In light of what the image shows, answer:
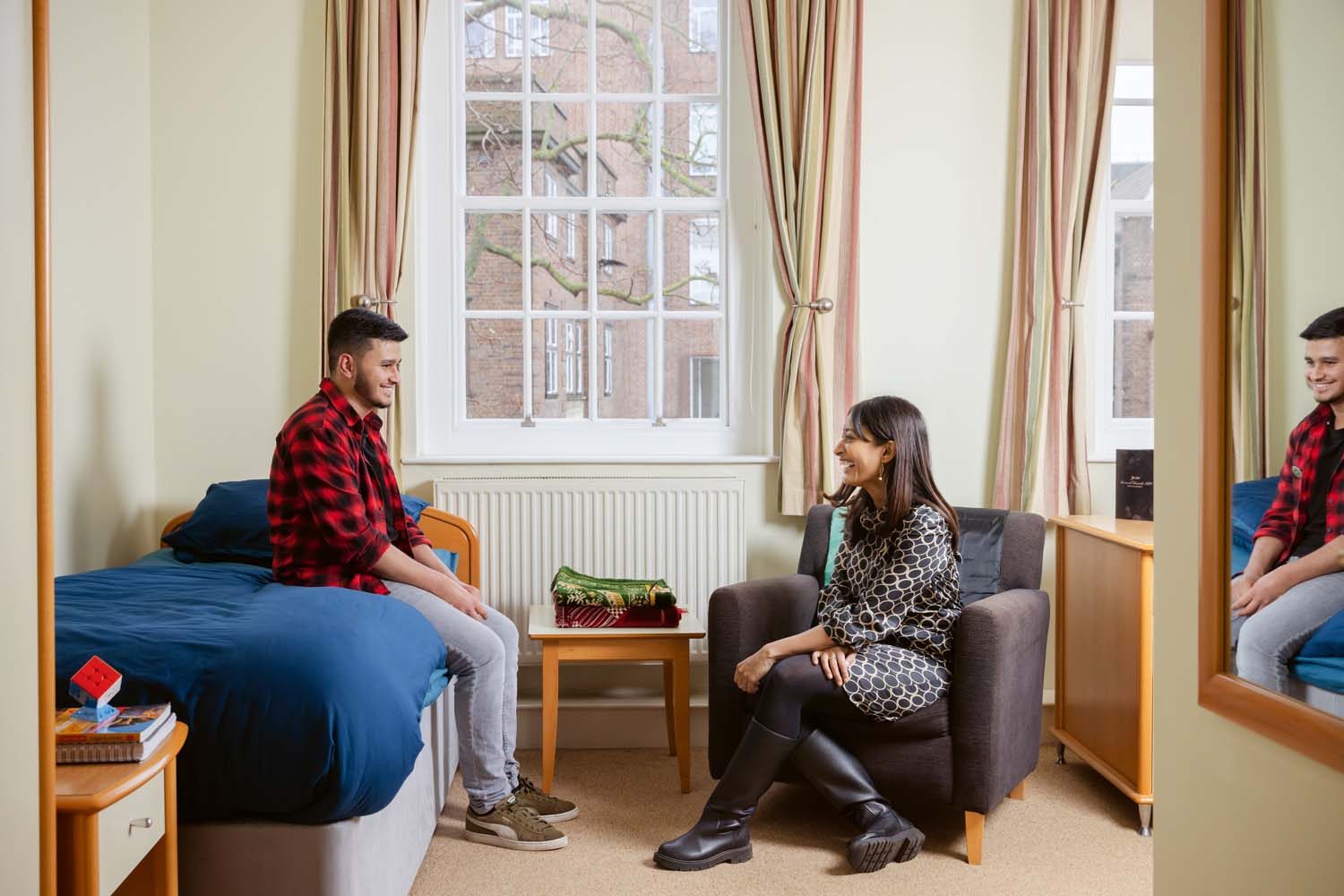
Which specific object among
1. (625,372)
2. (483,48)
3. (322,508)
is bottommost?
(322,508)

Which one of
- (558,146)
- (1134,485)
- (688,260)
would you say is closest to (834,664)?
(1134,485)

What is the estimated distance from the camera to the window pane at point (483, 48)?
12.1 ft

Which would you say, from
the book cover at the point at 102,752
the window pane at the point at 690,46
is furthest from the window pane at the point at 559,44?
the book cover at the point at 102,752

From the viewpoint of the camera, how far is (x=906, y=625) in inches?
101

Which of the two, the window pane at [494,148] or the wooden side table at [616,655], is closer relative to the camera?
the wooden side table at [616,655]

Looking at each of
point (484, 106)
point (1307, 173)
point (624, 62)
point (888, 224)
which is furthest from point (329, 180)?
point (1307, 173)

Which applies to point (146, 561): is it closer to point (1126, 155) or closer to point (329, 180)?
point (329, 180)

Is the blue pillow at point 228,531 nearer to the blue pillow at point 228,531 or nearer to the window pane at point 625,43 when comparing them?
the blue pillow at point 228,531

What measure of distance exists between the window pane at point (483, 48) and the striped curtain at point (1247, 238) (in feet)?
8.92

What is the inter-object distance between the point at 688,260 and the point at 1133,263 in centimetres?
154

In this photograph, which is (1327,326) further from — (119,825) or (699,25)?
(699,25)

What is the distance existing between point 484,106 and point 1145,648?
8.85ft

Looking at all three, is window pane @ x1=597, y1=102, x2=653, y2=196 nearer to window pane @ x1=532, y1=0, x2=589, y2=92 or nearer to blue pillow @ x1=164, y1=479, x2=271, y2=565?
window pane @ x1=532, y1=0, x2=589, y2=92

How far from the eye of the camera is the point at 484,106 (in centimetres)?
371
